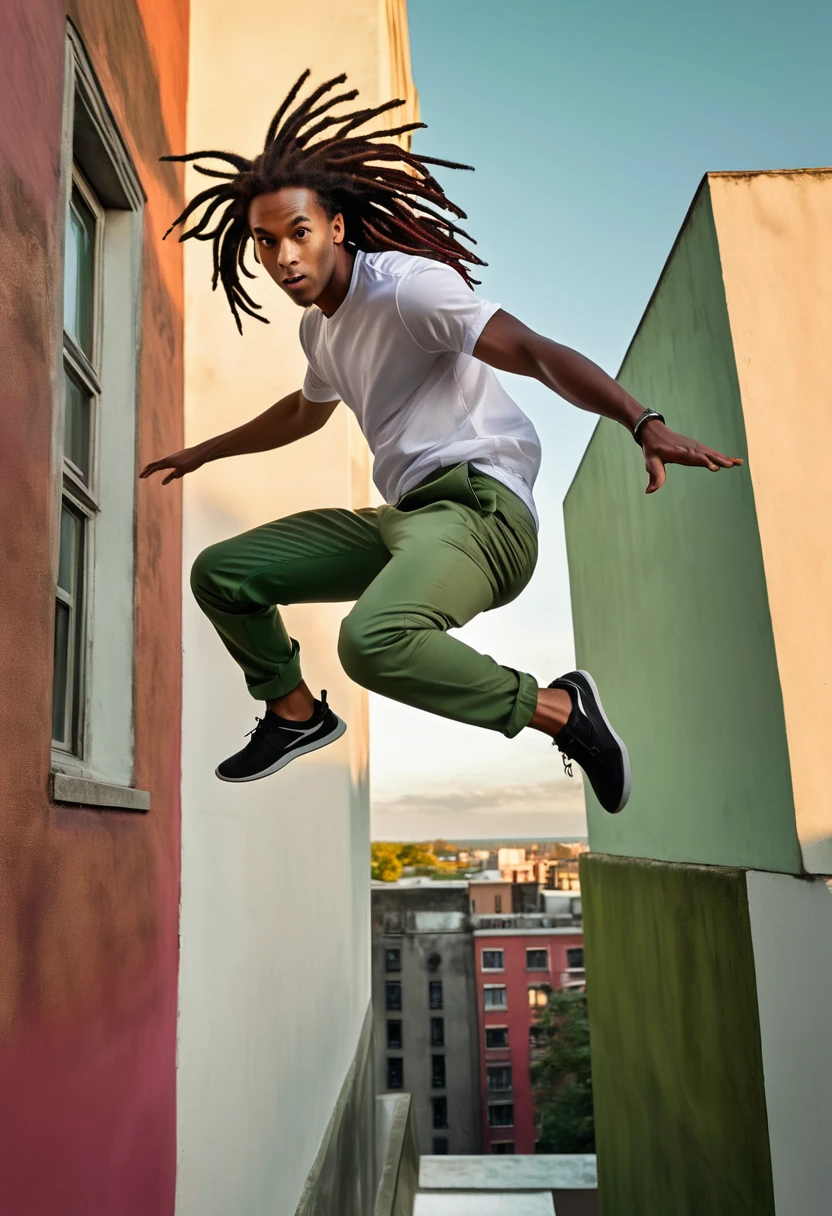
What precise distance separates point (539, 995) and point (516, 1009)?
117 centimetres

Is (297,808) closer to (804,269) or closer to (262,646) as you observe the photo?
(262,646)

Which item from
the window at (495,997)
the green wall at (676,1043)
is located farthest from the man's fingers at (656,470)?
the window at (495,997)

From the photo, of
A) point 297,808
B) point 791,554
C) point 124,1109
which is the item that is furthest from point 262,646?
point 297,808

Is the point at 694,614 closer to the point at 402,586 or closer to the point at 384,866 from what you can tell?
the point at 402,586

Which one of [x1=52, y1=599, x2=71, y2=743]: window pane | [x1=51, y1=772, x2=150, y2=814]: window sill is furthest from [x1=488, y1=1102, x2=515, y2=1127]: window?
[x1=52, y1=599, x2=71, y2=743]: window pane

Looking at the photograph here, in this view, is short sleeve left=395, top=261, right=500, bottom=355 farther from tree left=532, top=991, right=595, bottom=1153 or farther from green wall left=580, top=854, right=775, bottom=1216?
tree left=532, top=991, right=595, bottom=1153

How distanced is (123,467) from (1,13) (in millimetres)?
1294

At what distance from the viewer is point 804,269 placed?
4.23 metres

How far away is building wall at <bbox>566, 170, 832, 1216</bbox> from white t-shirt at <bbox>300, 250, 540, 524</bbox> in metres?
1.91

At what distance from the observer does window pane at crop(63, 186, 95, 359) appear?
2.97 meters

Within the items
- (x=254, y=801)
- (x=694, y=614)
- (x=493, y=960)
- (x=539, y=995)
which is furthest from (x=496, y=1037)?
(x=254, y=801)

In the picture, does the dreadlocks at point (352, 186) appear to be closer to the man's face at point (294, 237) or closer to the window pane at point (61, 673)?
the man's face at point (294, 237)

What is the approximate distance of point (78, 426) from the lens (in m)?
3.01

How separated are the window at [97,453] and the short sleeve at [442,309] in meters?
1.04
